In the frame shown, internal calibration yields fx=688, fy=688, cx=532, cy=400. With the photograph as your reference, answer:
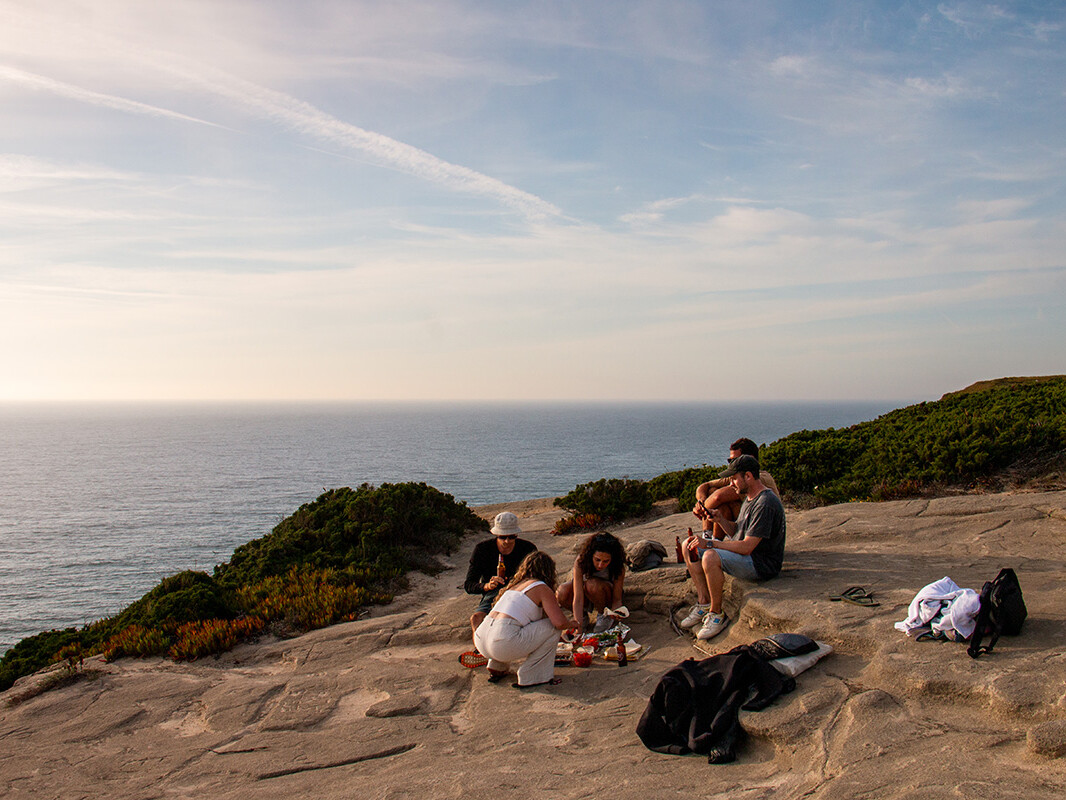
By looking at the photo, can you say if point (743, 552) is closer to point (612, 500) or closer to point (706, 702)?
point (706, 702)

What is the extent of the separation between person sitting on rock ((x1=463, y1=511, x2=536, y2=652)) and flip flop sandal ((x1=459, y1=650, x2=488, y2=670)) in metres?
0.65

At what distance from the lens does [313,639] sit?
10.1 meters

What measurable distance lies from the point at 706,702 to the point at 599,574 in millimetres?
3275

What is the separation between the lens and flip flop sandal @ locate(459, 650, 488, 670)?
26.1ft

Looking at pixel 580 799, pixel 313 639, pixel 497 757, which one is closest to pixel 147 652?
pixel 313 639

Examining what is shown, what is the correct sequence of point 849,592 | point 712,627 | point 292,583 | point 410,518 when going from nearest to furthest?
point 849,592 < point 712,627 < point 292,583 < point 410,518

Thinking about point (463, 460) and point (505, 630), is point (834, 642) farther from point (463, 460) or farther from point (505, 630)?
point (463, 460)

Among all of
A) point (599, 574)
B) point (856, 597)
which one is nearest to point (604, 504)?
point (599, 574)

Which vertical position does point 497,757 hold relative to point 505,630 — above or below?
below

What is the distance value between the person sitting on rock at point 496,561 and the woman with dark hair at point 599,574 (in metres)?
0.69

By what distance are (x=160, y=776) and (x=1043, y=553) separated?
34.1 feet

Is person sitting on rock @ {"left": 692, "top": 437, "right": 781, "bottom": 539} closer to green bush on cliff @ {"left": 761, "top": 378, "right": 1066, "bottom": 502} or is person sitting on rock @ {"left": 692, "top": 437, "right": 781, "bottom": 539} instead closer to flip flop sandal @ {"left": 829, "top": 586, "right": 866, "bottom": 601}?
flip flop sandal @ {"left": 829, "top": 586, "right": 866, "bottom": 601}

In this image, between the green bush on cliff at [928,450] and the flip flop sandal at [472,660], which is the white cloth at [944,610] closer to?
the flip flop sandal at [472,660]

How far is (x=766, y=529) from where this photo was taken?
8031 mm
